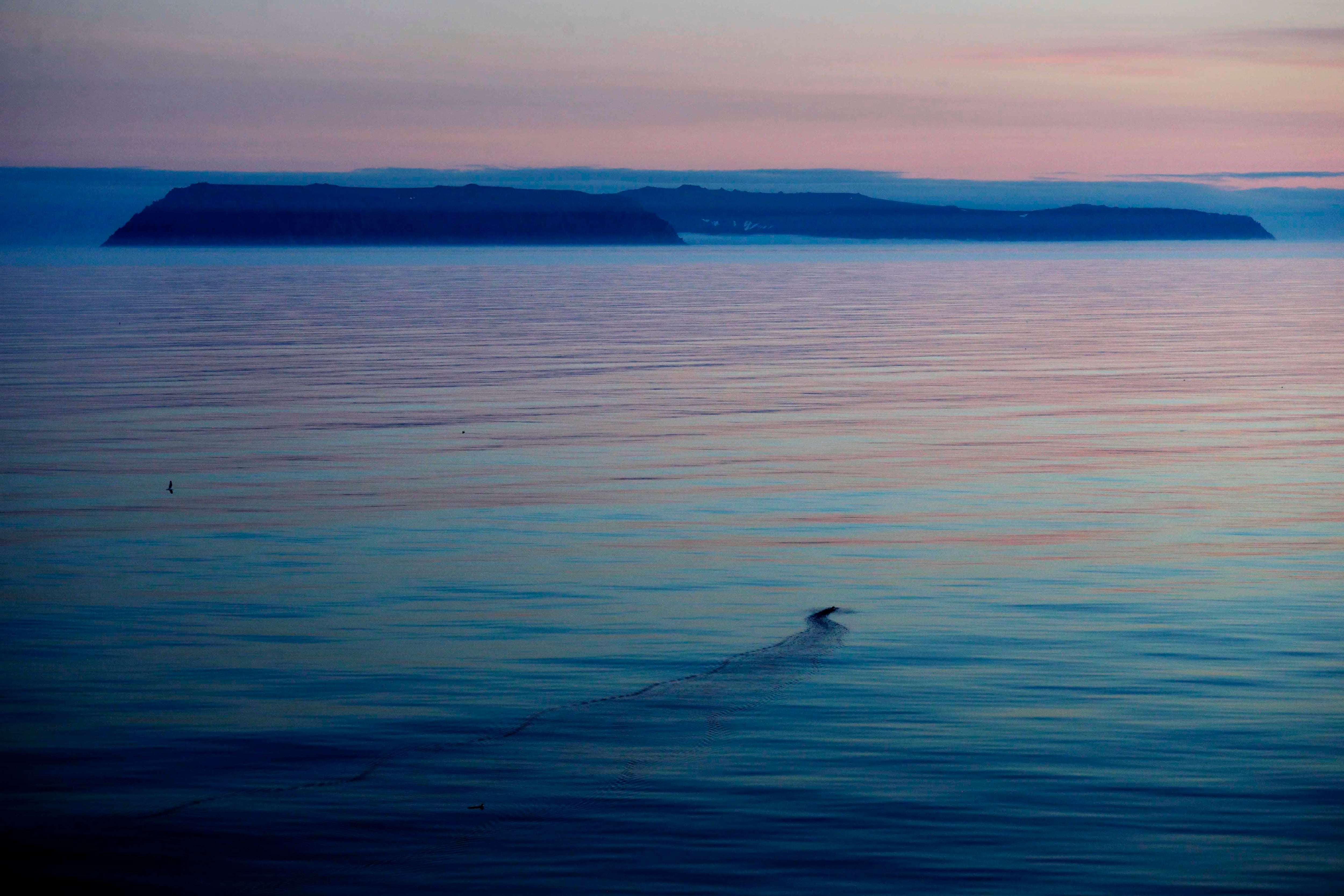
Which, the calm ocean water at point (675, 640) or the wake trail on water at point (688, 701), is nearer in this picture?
the calm ocean water at point (675, 640)

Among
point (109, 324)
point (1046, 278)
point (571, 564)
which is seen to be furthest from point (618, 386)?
point (1046, 278)

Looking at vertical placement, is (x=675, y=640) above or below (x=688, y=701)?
above

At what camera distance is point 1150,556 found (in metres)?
15.4

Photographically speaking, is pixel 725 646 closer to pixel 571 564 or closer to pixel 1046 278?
pixel 571 564

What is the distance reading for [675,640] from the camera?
41.0 ft

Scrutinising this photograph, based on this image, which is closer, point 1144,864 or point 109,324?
point 1144,864

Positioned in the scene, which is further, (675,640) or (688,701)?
(675,640)

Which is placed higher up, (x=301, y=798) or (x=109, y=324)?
(x=109, y=324)

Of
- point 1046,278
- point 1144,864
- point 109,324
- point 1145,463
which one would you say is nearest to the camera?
point 1144,864

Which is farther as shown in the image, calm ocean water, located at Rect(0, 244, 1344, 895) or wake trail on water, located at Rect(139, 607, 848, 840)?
wake trail on water, located at Rect(139, 607, 848, 840)

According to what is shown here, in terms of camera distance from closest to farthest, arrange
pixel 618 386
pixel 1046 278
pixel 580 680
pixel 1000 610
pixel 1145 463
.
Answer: pixel 580 680, pixel 1000 610, pixel 1145 463, pixel 618 386, pixel 1046 278

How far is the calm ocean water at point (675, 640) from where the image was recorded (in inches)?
331

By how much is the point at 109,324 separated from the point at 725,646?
4552 centimetres

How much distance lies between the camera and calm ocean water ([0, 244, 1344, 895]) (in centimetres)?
841
